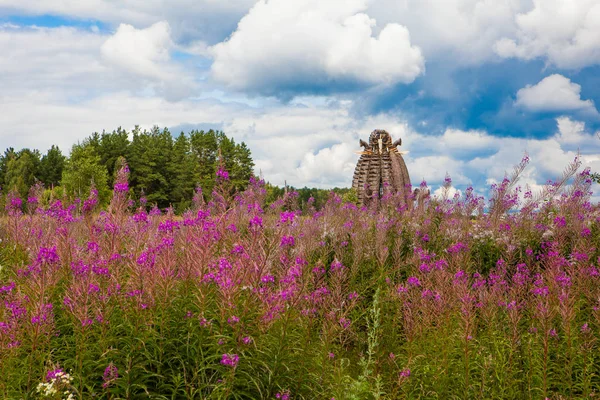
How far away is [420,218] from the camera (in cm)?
1239

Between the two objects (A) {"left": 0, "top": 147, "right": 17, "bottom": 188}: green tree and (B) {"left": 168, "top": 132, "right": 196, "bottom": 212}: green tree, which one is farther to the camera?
(A) {"left": 0, "top": 147, "right": 17, "bottom": 188}: green tree

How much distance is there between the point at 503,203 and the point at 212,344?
9570mm

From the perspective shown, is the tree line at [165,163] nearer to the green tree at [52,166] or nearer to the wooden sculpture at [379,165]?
the green tree at [52,166]

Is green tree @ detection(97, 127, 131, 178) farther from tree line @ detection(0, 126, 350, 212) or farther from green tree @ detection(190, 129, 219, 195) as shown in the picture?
green tree @ detection(190, 129, 219, 195)

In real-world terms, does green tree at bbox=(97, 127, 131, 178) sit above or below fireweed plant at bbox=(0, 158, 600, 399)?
above

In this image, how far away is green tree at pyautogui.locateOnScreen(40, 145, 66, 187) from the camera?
6706 centimetres

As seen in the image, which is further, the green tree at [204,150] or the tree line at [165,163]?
the green tree at [204,150]

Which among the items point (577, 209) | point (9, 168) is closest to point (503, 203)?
point (577, 209)

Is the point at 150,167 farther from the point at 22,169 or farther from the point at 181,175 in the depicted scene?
the point at 22,169

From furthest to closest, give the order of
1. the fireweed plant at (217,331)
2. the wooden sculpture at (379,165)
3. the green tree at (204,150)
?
1. the green tree at (204,150)
2. the wooden sculpture at (379,165)
3. the fireweed plant at (217,331)

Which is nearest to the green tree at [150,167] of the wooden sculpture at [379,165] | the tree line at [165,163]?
the tree line at [165,163]

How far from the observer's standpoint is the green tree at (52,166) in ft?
220

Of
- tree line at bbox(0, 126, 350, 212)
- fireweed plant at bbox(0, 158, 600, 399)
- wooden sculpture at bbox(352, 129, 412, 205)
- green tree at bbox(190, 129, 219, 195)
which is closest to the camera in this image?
fireweed plant at bbox(0, 158, 600, 399)

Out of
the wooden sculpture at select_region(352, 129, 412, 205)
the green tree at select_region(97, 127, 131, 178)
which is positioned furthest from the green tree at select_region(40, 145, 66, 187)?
the wooden sculpture at select_region(352, 129, 412, 205)
